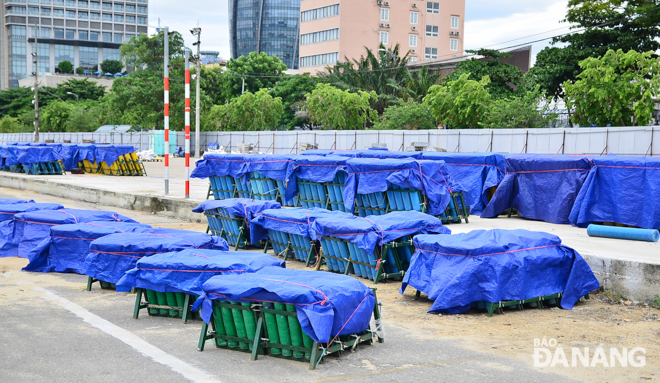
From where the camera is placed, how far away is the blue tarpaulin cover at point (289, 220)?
13031mm

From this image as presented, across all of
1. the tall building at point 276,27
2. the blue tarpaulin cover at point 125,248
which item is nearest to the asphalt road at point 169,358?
the blue tarpaulin cover at point 125,248

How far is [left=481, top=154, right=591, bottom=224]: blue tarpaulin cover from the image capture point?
15625mm

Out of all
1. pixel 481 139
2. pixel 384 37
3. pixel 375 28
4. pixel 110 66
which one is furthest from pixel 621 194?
pixel 110 66

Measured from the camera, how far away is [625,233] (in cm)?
1316

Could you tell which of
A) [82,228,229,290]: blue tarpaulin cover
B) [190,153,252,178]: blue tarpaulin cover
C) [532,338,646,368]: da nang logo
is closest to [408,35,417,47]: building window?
[190,153,252,178]: blue tarpaulin cover

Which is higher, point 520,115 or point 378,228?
point 520,115

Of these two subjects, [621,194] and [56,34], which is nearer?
[621,194]

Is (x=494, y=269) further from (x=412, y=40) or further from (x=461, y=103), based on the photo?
(x=412, y=40)

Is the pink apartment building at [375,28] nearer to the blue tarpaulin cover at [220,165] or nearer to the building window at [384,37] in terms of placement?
the building window at [384,37]

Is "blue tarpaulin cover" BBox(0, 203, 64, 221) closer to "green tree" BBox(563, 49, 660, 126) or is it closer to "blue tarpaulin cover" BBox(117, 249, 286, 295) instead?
"blue tarpaulin cover" BBox(117, 249, 286, 295)

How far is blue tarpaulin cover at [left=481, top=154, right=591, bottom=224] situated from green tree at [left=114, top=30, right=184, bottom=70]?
57654mm

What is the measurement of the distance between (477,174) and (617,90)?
23.9m

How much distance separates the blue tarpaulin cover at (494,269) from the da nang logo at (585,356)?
1595 millimetres

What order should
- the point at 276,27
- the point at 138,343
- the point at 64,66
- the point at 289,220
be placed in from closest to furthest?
1. the point at 138,343
2. the point at 289,220
3. the point at 64,66
4. the point at 276,27
